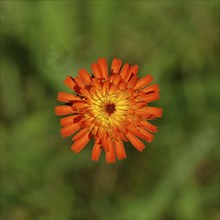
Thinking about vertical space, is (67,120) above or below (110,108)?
below

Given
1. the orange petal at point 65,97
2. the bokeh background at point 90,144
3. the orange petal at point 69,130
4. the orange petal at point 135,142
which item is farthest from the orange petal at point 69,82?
the bokeh background at point 90,144

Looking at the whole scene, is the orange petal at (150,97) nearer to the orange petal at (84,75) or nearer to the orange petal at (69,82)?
the orange petal at (84,75)

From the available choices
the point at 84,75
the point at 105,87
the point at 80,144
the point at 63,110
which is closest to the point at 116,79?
the point at 105,87

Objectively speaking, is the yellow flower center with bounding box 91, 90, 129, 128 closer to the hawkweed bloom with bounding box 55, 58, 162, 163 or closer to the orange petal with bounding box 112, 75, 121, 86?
the hawkweed bloom with bounding box 55, 58, 162, 163

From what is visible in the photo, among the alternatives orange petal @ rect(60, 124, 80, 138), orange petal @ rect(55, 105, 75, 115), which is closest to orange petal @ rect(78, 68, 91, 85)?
orange petal @ rect(55, 105, 75, 115)

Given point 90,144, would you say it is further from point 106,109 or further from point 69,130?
point 69,130

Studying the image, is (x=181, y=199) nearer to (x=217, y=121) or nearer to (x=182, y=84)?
(x=217, y=121)

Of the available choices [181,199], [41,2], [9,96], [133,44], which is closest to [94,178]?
[181,199]
